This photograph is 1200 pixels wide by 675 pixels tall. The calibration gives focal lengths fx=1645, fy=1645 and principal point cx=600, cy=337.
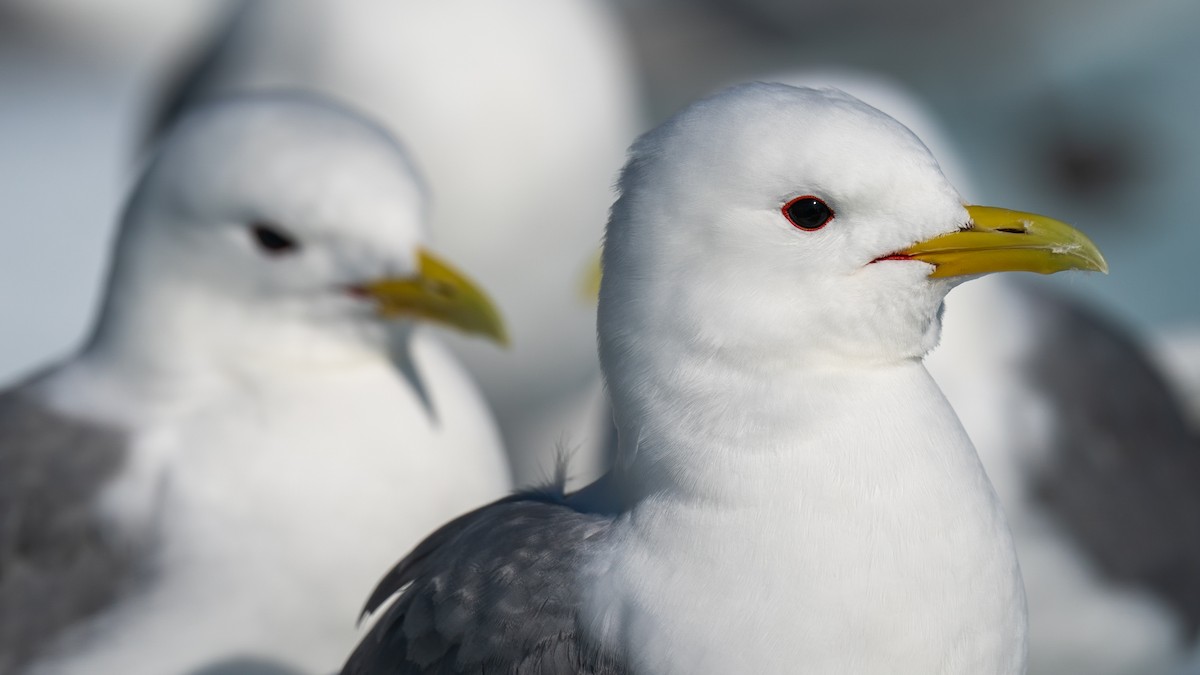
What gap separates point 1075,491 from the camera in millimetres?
3633

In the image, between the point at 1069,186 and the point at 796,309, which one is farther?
the point at 1069,186

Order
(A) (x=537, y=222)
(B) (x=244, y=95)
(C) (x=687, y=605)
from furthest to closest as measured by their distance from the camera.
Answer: (A) (x=537, y=222) → (B) (x=244, y=95) → (C) (x=687, y=605)

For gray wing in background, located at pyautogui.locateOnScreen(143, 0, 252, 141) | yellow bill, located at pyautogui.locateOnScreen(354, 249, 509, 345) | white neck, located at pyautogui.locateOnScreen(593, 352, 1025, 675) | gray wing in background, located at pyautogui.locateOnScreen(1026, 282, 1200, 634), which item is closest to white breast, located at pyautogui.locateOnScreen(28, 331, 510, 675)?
yellow bill, located at pyautogui.locateOnScreen(354, 249, 509, 345)

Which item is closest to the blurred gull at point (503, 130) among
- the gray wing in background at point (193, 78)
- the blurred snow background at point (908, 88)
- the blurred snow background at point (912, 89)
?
the gray wing in background at point (193, 78)

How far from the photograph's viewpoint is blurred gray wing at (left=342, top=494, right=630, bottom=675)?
1907mm

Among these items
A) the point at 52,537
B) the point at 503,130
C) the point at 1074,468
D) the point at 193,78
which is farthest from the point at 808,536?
the point at 193,78

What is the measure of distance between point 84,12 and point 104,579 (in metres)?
5.53

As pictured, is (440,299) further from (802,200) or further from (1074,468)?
(1074,468)

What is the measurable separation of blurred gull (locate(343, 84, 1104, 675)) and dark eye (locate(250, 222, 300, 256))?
1.01 metres

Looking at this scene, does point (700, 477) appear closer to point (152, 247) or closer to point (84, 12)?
point (152, 247)

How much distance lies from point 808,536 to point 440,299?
1.08 meters

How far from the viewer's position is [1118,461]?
149 inches

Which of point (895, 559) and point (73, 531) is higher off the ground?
point (895, 559)

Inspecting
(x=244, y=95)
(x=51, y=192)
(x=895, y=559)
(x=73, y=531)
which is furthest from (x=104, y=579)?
(x=51, y=192)
